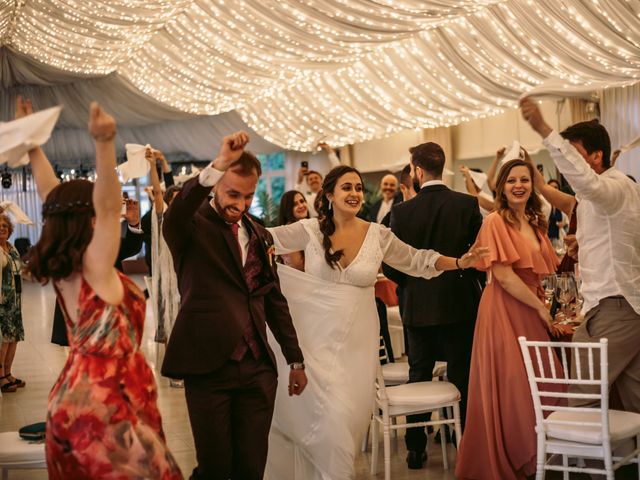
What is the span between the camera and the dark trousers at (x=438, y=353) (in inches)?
216

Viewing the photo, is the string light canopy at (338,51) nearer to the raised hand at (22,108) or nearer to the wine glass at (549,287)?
the wine glass at (549,287)

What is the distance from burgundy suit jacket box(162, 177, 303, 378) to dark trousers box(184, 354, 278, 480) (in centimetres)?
7

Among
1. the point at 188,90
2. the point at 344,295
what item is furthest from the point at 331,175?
the point at 188,90

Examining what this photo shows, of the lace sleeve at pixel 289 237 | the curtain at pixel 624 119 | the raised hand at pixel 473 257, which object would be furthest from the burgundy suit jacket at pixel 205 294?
the curtain at pixel 624 119

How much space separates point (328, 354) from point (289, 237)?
24.3 inches

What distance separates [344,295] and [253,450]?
1.18 meters

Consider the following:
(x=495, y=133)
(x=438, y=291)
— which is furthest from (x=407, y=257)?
(x=495, y=133)

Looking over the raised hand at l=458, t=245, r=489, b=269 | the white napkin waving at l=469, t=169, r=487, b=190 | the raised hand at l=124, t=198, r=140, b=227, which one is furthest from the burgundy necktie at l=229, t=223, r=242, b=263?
the white napkin waving at l=469, t=169, r=487, b=190

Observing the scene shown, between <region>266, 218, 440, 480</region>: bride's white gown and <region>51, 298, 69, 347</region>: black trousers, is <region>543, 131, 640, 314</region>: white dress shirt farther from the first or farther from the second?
<region>51, 298, 69, 347</region>: black trousers

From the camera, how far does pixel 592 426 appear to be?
4.15 metres

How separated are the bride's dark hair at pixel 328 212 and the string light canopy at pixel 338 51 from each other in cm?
442

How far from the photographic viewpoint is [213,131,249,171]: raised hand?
3.25m

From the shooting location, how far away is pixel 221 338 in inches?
140

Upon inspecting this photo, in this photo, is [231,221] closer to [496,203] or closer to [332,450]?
[332,450]
